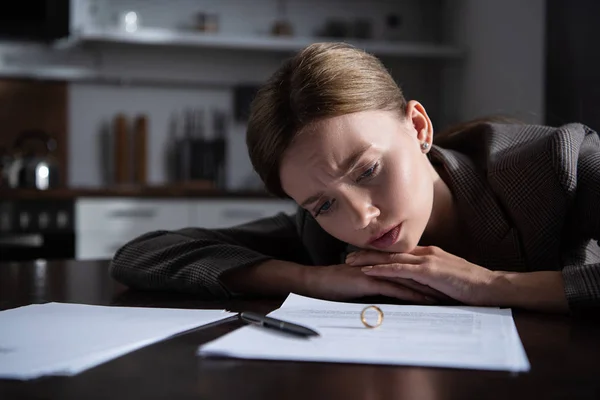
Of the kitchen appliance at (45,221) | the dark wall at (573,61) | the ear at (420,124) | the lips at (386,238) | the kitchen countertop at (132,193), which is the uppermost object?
the dark wall at (573,61)

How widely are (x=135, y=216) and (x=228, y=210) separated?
1.27 ft

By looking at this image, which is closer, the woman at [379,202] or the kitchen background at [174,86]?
the woman at [379,202]

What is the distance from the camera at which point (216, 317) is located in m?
0.82

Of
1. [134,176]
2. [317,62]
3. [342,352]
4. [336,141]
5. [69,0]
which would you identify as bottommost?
[134,176]

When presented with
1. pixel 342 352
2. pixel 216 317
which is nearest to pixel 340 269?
pixel 216 317

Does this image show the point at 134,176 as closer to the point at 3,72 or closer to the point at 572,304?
the point at 3,72

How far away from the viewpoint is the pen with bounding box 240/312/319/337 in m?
0.68

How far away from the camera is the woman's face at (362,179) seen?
39.8 inches

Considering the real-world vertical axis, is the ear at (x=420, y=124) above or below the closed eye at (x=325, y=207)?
above

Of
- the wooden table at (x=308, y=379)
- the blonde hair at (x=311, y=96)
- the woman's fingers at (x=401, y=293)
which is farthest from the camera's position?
the blonde hair at (x=311, y=96)

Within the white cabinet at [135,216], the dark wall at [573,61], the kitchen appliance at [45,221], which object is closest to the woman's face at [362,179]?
the dark wall at [573,61]

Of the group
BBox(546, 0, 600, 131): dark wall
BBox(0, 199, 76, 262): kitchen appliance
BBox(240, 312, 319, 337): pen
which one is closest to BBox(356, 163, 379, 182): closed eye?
BBox(240, 312, 319, 337): pen

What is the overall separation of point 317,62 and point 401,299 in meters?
0.38

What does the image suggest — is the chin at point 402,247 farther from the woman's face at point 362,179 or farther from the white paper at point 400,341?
the white paper at point 400,341
